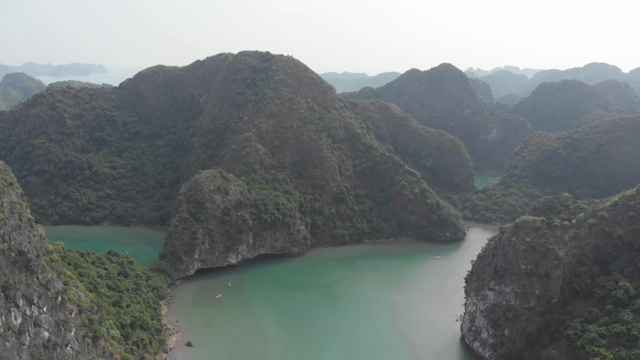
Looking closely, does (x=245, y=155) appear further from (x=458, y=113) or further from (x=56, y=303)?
(x=458, y=113)

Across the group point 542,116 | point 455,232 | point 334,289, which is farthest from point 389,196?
point 542,116

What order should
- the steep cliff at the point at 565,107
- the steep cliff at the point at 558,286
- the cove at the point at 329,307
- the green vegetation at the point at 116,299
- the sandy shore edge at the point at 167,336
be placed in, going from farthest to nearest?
the steep cliff at the point at 565,107 < the cove at the point at 329,307 < the sandy shore edge at the point at 167,336 < the steep cliff at the point at 558,286 < the green vegetation at the point at 116,299

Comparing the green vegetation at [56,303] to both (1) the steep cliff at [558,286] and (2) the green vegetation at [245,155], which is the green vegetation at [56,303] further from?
(1) the steep cliff at [558,286]

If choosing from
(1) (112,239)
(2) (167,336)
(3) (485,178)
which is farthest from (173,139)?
(3) (485,178)

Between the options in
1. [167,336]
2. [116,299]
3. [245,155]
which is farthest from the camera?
[245,155]

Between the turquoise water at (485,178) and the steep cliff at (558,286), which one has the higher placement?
the steep cliff at (558,286)

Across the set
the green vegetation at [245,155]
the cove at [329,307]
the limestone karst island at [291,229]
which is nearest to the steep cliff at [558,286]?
the limestone karst island at [291,229]

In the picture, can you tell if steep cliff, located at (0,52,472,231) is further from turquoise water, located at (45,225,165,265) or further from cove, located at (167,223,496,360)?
cove, located at (167,223,496,360)
